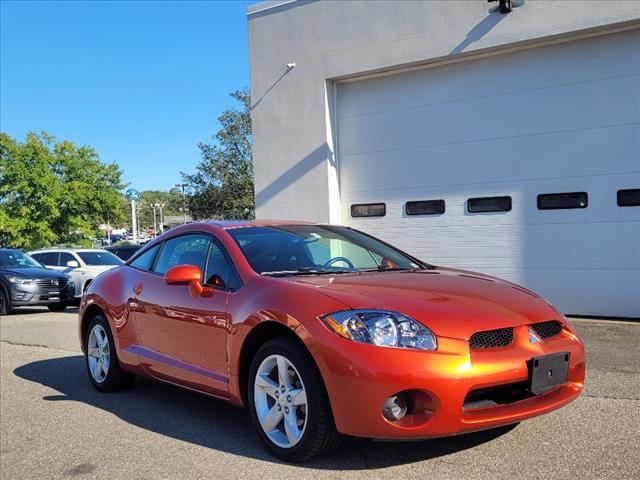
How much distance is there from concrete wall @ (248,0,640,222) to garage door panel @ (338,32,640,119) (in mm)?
239

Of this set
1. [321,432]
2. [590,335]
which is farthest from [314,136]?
[321,432]

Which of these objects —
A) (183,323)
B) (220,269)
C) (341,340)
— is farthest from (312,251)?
(341,340)

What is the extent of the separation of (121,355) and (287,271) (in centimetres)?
203

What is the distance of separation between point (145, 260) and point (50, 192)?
3137cm

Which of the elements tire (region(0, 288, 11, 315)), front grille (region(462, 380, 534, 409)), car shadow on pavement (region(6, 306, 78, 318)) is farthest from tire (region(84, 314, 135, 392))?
tire (region(0, 288, 11, 315))

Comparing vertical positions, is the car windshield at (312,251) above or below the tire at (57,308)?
above

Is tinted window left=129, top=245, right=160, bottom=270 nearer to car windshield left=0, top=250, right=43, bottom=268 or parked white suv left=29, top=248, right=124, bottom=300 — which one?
parked white suv left=29, top=248, right=124, bottom=300

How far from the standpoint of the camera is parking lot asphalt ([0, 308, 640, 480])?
3601 millimetres

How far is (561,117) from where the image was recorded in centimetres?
923

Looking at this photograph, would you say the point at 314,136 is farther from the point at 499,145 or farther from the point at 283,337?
the point at 283,337

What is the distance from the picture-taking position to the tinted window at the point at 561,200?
9.03 metres

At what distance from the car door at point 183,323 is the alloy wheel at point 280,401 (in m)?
0.39

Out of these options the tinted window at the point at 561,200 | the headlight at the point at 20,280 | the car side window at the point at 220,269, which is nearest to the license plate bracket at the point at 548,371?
the car side window at the point at 220,269

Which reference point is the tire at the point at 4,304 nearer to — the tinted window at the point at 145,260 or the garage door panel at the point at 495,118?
the garage door panel at the point at 495,118
